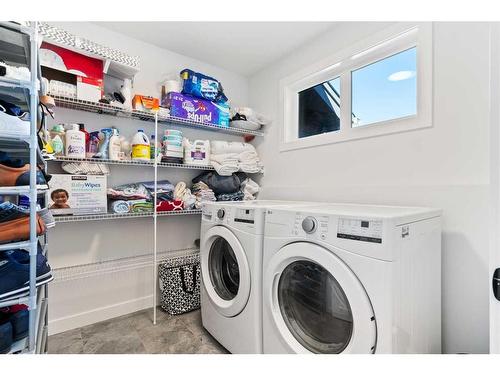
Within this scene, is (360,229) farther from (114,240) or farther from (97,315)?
(97,315)

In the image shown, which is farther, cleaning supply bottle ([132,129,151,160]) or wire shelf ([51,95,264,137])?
cleaning supply bottle ([132,129,151,160])

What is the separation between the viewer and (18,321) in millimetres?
1042

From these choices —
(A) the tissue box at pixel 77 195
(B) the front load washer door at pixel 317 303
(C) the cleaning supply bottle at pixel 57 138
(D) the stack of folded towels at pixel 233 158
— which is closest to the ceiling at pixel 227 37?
(D) the stack of folded towels at pixel 233 158

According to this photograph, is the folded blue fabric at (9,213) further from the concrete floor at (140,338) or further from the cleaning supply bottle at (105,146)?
the concrete floor at (140,338)

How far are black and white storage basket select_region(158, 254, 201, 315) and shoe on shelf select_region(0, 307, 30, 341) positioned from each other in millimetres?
1038

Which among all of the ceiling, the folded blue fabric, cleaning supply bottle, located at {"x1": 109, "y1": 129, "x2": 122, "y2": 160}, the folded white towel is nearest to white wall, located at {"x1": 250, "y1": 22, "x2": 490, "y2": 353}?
the ceiling

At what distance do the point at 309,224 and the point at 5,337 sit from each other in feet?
4.15

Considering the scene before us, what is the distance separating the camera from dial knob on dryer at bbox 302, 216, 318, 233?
43.6 inches

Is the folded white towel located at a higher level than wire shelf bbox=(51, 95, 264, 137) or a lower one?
lower

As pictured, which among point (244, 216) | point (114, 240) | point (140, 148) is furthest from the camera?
point (114, 240)

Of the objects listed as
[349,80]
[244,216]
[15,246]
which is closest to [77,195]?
[15,246]

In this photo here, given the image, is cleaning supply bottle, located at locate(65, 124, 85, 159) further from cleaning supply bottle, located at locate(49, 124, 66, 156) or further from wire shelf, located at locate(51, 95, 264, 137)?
wire shelf, located at locate(51, 95, 264, 137)
